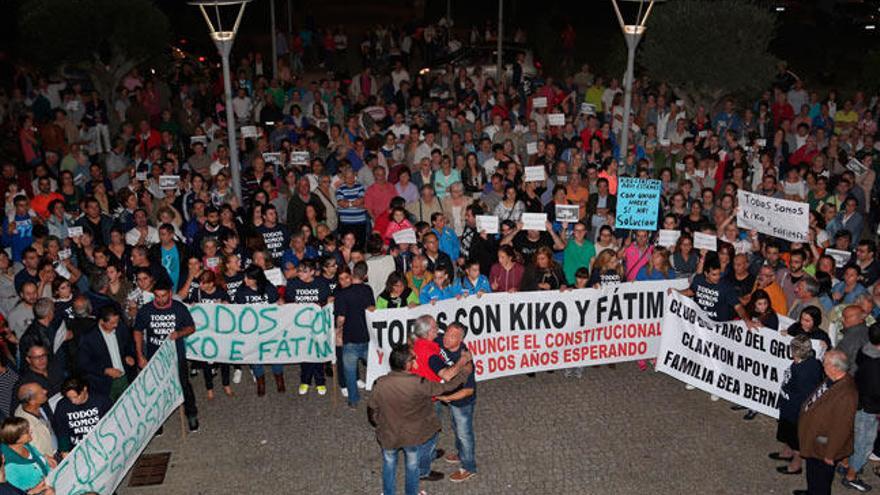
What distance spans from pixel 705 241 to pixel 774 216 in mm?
1455

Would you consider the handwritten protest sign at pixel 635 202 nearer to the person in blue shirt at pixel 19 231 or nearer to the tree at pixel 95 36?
the person in blue shirt at pixel 19 231

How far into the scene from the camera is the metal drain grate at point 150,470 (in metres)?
8.70

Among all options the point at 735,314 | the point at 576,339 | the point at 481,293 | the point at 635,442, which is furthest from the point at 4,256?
the point at 735,314

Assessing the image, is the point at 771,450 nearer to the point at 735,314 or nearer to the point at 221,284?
the point at 735,314

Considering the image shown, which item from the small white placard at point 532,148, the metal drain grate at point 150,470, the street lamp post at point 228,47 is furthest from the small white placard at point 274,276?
the small white placard at point 532,148

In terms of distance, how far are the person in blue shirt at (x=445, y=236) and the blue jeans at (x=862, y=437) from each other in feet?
18.1

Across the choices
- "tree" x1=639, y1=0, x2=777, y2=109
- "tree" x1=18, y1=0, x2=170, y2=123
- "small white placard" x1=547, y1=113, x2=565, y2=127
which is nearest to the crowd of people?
"small white placard" x1=547, y1=113, x2=565, y2=127

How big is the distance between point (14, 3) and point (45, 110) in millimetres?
9065

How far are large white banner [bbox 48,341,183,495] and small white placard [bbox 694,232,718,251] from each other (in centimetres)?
654

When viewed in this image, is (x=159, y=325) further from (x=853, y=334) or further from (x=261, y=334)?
(x=853, y=334)

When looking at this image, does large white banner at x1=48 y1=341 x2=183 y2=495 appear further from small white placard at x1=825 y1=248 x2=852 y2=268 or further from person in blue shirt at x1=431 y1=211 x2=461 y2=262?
small white placard at x1=825 y1=248 x2=852 y2=268

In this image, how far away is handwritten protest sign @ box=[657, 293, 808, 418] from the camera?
9445mm

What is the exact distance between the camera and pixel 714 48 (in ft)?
60.7

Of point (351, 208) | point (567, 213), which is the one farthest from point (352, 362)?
point (567, 213)
